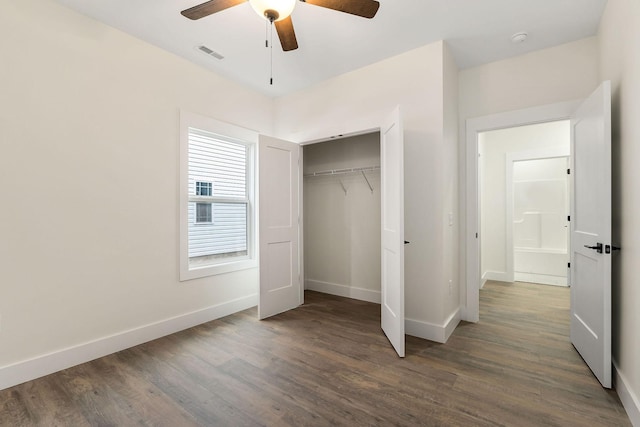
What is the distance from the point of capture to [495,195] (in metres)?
5.17

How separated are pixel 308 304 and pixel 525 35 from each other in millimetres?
3734

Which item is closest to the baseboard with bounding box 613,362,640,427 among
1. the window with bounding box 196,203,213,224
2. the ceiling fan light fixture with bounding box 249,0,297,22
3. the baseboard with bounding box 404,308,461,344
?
the baseboard with bounding box 404,308,461,344

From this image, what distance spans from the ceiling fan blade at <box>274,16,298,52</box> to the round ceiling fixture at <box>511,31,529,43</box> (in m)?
2.10

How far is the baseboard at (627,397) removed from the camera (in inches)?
63.6

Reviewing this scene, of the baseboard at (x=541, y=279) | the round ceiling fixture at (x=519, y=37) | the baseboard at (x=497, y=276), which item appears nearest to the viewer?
the round ceiling fixture at (x=519, y=37)

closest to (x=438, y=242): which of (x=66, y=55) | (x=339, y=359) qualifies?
(x=339, y=359)

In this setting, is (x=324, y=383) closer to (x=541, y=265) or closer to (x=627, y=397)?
(x=627, y=397)

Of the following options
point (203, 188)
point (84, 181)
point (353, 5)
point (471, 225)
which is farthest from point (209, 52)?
point (471, 225)

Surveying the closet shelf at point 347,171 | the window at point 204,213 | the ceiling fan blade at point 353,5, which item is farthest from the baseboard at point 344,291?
the ceiling fan blade at point 353,5

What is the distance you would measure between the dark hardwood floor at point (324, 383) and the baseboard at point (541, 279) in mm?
2420

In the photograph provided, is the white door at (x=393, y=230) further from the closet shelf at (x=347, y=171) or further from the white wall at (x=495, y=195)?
the white wall at (x=495, y=195)

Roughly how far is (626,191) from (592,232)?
1.31ft

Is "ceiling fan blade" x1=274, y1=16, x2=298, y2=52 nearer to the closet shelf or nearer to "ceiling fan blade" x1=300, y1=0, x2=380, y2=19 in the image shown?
"ceiling fan blade" x1=300, y1=0, x2=380, y2=19

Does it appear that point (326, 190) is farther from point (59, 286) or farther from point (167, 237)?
point (59, 286)
